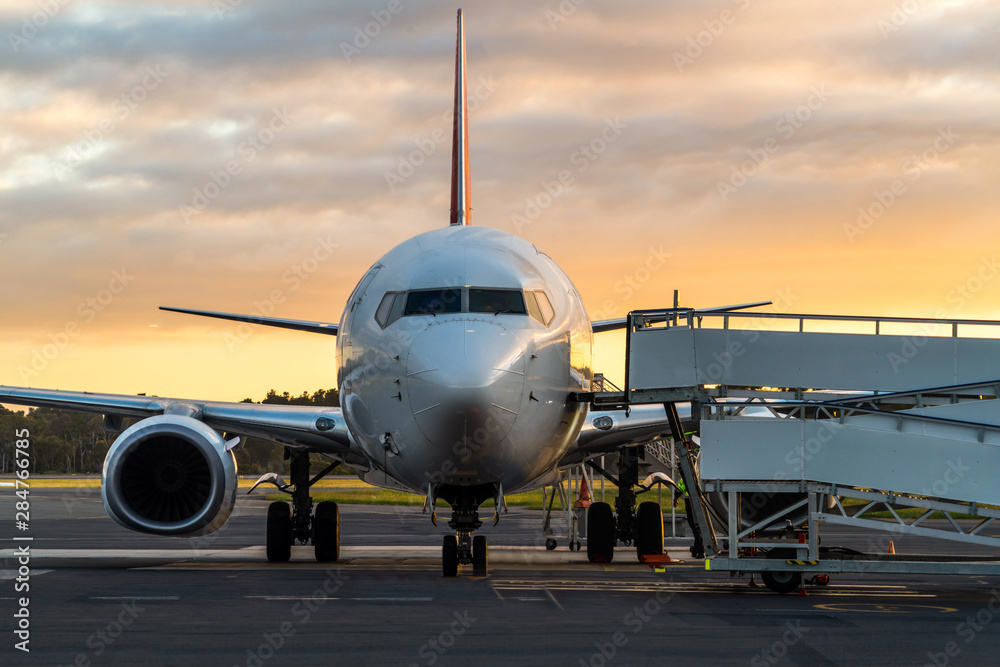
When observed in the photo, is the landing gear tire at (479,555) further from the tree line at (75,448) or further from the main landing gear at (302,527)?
the tree line at (75,448)

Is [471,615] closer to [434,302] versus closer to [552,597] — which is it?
[552,597]

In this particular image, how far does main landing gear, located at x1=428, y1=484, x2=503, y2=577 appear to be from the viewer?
13.9 m

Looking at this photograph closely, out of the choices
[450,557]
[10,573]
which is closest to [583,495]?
[450,557]

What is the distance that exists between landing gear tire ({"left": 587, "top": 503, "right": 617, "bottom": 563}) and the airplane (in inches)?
1.4

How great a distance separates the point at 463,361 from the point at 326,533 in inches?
294

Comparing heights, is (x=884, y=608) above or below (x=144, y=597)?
above

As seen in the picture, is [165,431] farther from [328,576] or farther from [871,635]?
[871,635]

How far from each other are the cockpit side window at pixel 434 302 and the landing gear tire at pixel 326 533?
245 inches

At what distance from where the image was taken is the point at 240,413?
18.1m

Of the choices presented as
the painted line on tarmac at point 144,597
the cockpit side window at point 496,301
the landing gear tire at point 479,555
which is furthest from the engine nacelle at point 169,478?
the cockpit side window at point 496,301

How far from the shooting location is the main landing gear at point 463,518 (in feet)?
45.7

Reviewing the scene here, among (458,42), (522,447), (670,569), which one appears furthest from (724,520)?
(458,42)

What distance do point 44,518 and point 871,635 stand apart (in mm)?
30246

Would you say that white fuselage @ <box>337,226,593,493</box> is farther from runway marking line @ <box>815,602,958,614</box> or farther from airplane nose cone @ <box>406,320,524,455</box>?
runway marking line @ <box>815,602,958,614</box>
